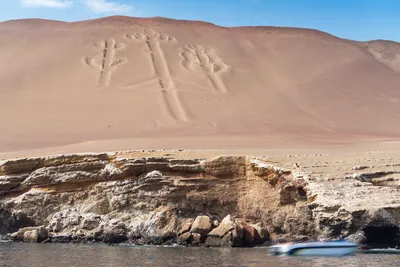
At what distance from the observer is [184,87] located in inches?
2096

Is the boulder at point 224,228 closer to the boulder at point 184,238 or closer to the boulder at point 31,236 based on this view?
the boulder at point 184,238

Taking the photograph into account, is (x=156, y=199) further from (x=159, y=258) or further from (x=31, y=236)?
(x=159, y=258)

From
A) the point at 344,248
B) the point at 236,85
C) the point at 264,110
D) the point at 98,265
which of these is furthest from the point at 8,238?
the point at 236,85

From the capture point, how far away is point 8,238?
2606 cm

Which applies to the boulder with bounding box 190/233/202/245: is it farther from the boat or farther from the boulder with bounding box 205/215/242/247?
the boat

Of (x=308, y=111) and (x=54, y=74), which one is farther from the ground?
(x=54, y=74)

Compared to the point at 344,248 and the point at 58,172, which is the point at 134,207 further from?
the point at 344,248

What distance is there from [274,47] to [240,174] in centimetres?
4387

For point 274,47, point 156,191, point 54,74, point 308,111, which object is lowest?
point 156,191

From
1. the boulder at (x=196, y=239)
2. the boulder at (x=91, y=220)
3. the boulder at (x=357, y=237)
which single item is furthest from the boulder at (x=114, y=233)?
the boulder at (x=357, y=237)

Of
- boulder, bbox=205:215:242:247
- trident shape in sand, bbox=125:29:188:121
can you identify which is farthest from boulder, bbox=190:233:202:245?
trident shape in sand, bbox=125:29:188:121

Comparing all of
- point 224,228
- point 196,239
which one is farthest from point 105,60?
point 224,228

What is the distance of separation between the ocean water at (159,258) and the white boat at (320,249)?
31 centimetres

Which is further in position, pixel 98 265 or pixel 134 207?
pixel 134 207
